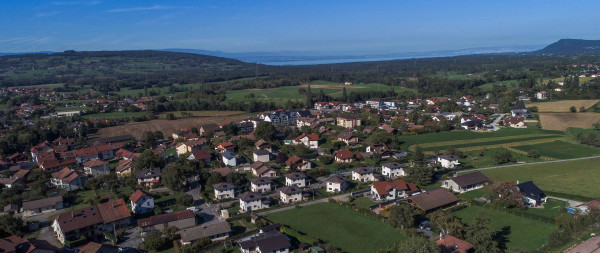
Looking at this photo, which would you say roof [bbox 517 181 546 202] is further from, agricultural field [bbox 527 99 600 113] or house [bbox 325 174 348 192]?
agricultural field [bbox 527 99 600 113]

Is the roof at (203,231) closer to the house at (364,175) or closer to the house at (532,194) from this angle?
the house at (364,175)

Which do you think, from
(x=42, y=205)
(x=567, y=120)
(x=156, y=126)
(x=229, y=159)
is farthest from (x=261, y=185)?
(x=567, y=120)

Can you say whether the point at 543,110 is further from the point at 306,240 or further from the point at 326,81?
the point at 326,81

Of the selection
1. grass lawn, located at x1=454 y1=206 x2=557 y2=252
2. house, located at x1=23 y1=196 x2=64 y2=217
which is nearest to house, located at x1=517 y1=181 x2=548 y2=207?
grass lawn, located at x1=454 y1=206 x2=557 y2=252

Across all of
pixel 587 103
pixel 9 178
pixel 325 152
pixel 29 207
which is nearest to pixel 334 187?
pixel 325 152

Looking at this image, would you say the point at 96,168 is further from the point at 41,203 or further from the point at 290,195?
the point at 290,195

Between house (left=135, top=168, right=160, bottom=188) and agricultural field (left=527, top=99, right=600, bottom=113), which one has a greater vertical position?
agricultural field (left=527, top=99, right=600, bottom=113)
